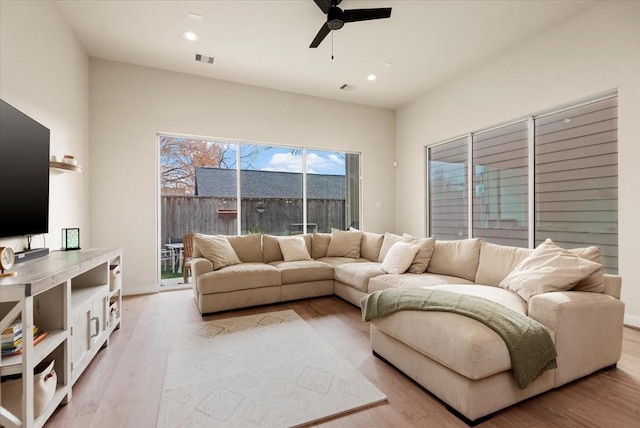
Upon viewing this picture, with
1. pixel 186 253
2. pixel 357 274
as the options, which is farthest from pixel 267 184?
pixel 357 274

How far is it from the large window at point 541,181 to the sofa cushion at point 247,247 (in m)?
3.19

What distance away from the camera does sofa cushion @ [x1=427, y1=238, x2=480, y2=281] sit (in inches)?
119

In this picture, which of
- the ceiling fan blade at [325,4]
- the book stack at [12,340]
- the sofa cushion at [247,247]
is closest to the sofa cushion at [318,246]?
the sofa cushion at [247,247]

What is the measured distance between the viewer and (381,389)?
185cm

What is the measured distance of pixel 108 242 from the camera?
410 centimetres

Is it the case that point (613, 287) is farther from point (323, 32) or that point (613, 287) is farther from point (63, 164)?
point (63, 164)

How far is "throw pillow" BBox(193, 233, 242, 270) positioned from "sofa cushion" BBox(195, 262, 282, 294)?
100 mm

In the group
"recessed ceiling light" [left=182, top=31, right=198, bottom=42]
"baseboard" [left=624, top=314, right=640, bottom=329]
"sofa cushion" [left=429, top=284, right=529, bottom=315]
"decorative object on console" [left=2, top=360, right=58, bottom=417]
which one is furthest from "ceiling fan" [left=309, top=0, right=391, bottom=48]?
"baseboard" [left=624, top=314, right=640, bottom=329]

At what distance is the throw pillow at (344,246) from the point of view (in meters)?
4.56

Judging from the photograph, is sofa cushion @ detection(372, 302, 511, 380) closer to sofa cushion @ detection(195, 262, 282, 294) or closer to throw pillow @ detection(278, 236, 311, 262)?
sofa cushion @ detection(195, 262, 282, 294)

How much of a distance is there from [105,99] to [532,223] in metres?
5.85

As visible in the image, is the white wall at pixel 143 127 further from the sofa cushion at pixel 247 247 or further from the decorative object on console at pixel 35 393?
the decorative object on console at pixel 35 393

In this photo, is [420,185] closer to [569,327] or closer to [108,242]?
[569,327]

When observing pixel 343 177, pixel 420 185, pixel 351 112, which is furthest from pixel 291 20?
pixel 420 185
